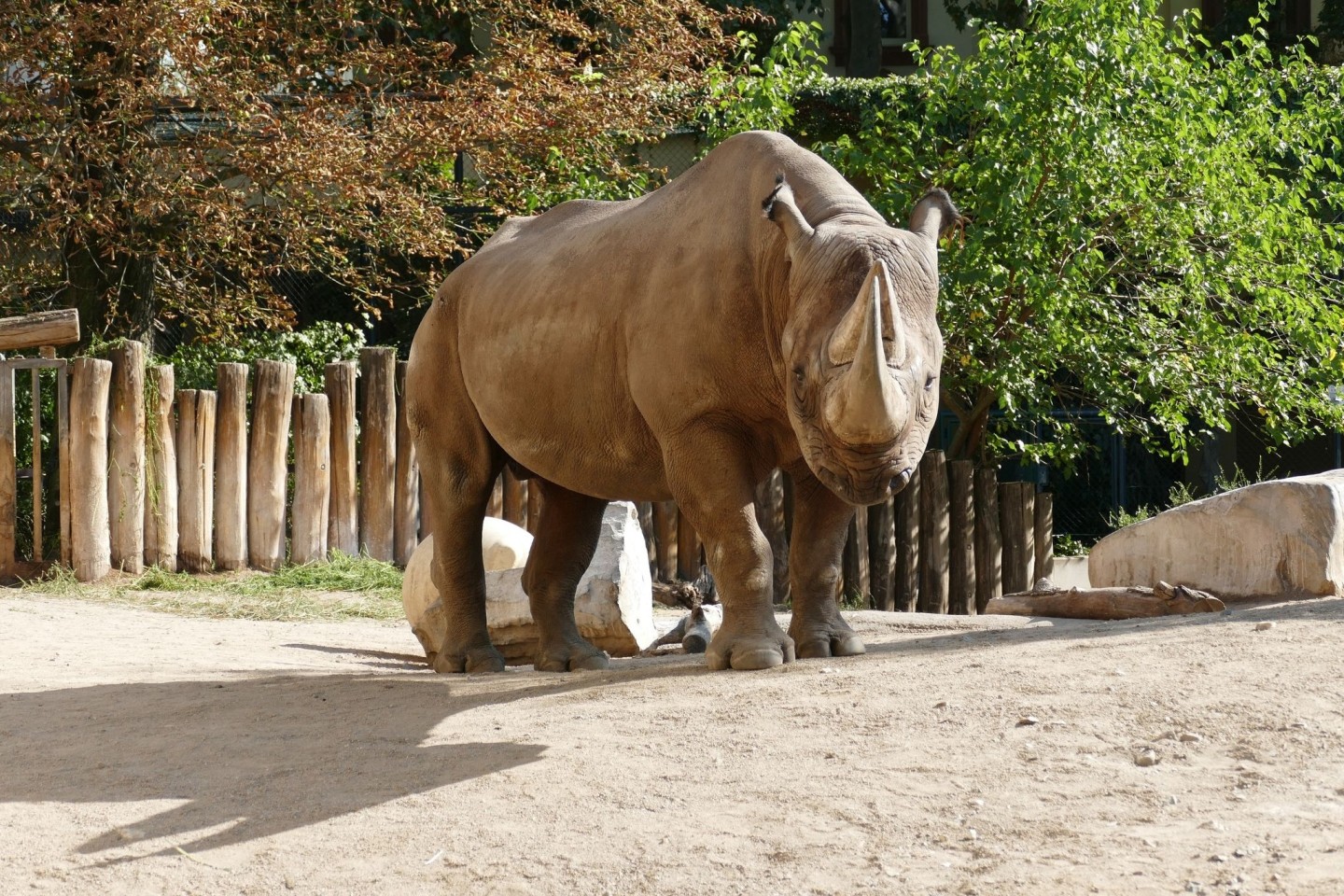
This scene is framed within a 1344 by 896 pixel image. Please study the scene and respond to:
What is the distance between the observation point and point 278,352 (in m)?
13.4

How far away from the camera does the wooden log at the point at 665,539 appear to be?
12438 mm

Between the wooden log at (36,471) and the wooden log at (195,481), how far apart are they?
94 cm

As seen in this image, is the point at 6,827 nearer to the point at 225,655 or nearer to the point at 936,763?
the point at 936,763

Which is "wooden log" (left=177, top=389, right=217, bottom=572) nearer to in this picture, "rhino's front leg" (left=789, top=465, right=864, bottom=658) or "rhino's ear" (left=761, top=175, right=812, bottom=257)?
"rhino's front leg" (left=789, top=465, right=864, bottom=658)

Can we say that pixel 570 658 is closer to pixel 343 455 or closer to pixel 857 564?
pixel 857 564

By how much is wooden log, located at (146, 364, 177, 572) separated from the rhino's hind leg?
17.1 ft

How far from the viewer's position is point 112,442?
11.8 meters

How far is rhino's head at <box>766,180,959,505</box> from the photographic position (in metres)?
4.80

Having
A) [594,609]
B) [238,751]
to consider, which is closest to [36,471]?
[594,609]

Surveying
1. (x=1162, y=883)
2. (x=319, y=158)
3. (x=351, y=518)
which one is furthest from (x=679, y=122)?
(x=1162, y=883)

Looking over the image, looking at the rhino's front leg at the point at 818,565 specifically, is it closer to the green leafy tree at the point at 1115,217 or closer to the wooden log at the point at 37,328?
the green leafy tree at the point at 1115,217

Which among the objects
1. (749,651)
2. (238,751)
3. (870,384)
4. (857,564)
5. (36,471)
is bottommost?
(238,751)

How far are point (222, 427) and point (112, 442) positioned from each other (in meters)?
0.75

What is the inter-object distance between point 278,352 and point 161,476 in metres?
1.94
